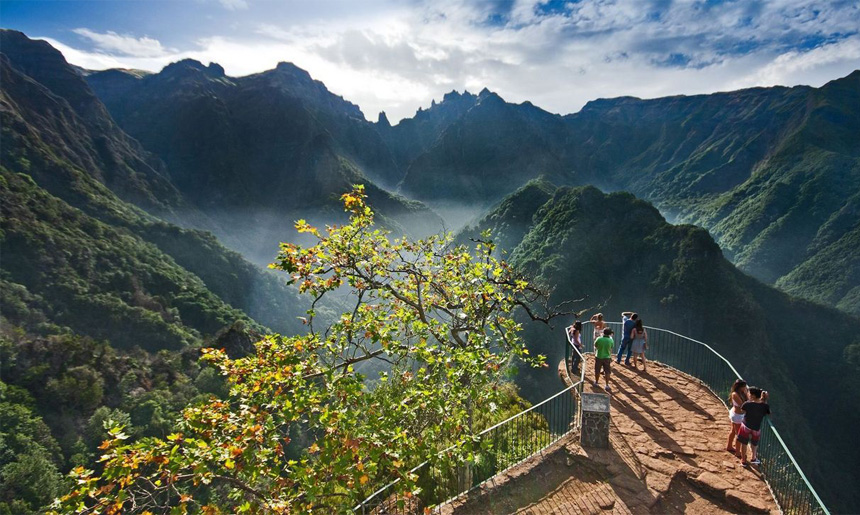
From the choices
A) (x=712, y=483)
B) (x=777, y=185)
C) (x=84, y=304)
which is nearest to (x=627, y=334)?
(x=712, y=483)

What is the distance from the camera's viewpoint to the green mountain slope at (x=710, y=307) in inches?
2114

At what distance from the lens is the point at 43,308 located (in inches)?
2031

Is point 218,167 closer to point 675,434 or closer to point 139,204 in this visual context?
point 139,204

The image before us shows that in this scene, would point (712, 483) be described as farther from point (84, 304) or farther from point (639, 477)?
point (84, 304)

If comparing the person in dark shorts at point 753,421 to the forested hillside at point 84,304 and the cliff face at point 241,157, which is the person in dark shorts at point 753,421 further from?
the cliff face at point 241,157

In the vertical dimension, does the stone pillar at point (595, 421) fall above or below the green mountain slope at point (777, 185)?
below

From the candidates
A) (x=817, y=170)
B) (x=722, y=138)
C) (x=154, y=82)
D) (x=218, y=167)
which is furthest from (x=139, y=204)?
(x=722, y=138)

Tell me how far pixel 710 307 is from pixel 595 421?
194ft

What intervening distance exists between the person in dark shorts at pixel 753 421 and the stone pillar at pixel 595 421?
2.67 metres

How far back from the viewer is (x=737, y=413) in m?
8.78

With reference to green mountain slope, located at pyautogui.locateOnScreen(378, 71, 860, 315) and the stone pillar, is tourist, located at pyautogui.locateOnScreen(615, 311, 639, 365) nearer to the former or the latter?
the stone pillar

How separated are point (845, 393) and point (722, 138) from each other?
6272 inches

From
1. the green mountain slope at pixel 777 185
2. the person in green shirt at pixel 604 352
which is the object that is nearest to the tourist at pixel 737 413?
the person in green shirt at pixel 604 352

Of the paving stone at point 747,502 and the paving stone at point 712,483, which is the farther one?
the paving stone at point 712,483
